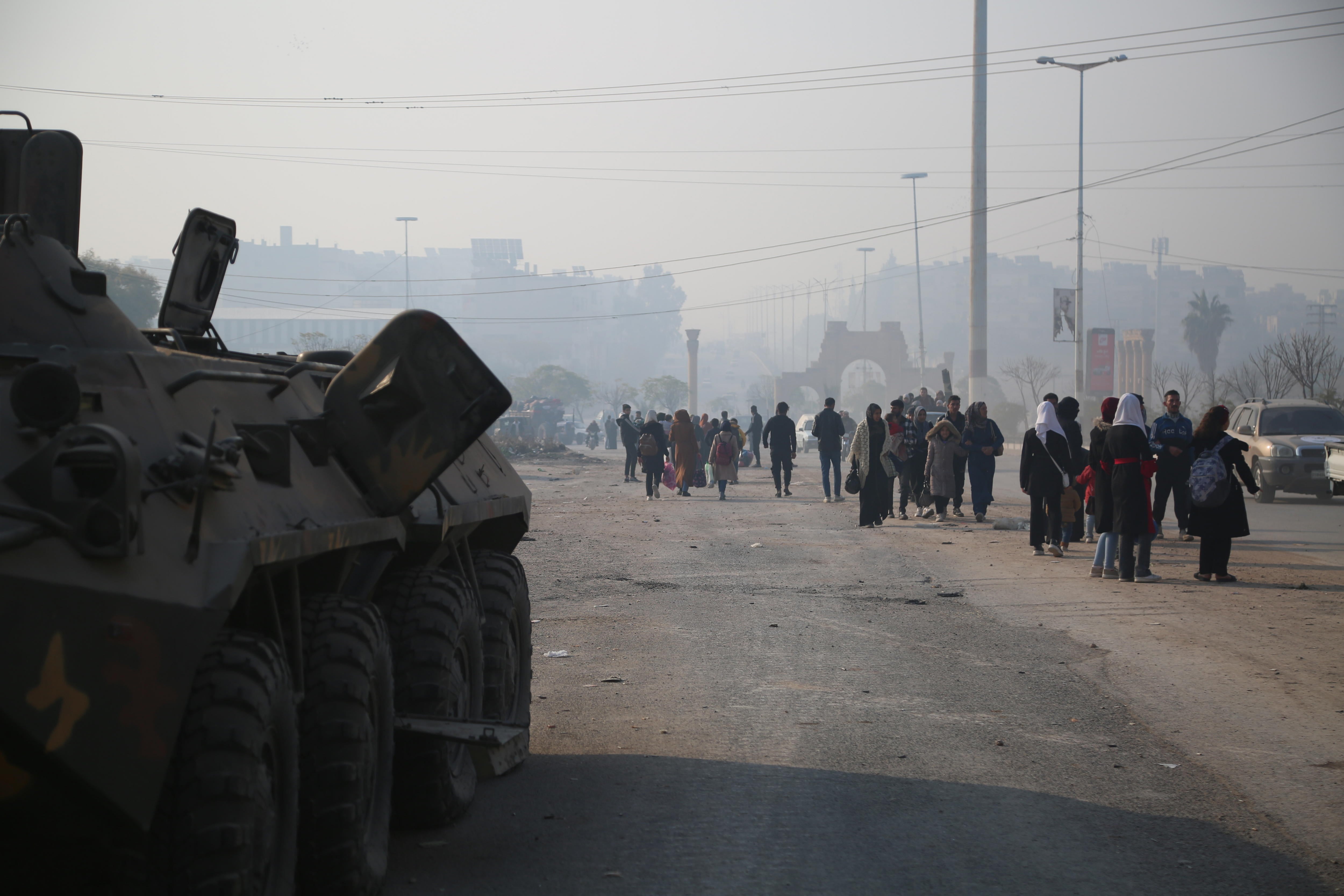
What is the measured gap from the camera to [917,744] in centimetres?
615

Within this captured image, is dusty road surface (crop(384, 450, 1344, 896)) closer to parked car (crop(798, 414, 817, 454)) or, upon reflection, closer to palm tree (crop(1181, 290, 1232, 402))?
parked car (crop(798, 414, 817, 454))

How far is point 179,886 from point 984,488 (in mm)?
15989

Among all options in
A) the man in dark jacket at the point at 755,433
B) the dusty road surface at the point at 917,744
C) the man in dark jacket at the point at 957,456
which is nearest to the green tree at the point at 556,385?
the man in dark jacket at the point at 755,433

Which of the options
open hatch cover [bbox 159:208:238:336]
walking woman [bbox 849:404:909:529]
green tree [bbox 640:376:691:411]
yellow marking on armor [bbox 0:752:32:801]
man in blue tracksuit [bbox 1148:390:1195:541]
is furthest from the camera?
green tree [bbox 640:376:691:411]

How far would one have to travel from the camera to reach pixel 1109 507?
12109 millimetres

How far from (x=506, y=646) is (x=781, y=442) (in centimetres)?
1878

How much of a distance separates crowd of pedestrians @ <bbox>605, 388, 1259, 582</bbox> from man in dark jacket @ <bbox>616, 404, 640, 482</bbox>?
192 inches

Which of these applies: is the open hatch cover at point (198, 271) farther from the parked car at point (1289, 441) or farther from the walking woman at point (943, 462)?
the parked car at point (1289, 441)

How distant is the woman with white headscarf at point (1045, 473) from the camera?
45.0 ft

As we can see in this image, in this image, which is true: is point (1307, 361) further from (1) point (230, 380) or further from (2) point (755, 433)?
(1) point (230, 380)

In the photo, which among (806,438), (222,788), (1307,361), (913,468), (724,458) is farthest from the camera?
(806,438)

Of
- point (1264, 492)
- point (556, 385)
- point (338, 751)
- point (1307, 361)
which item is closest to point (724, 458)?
point (1264, 492)

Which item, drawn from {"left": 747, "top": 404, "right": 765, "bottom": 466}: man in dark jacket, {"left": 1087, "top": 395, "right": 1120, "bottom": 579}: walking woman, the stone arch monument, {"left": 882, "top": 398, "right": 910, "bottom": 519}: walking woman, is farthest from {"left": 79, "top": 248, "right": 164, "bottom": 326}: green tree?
the stone arch monument

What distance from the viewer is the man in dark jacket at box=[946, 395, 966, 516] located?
1802cm
